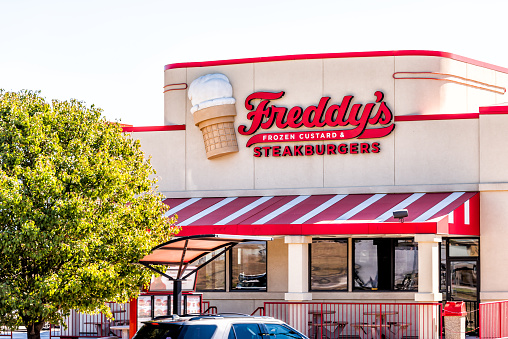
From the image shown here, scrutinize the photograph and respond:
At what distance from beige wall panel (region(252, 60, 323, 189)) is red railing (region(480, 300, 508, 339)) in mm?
6894

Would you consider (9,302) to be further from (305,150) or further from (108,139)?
(305,150)

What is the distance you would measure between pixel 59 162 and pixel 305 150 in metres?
10.7

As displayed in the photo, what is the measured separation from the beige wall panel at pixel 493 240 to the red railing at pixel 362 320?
2.47 metres

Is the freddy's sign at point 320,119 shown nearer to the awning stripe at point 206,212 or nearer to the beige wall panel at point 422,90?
the beige wall panel at point 422,90

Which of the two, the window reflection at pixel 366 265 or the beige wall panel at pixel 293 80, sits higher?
the beige wall panel at pixel 293 80

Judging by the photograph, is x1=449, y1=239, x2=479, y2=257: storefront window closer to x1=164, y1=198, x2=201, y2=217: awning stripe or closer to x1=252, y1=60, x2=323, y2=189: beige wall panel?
x1=252, y1=60, x2=323, y2=189: beige wall panel

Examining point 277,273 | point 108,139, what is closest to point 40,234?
point 108,139

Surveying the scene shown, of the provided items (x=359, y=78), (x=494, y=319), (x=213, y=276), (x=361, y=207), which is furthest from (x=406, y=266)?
(x=213, y=276)

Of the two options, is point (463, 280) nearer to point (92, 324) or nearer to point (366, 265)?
point (366, 265)

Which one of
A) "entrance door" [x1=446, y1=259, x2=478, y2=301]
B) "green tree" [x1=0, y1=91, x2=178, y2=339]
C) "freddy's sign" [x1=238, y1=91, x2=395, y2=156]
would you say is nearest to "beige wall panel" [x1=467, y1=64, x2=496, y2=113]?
"freddy's sign" [x1=238, y1=91, x2=395, y2=156]

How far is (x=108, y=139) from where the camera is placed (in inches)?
734

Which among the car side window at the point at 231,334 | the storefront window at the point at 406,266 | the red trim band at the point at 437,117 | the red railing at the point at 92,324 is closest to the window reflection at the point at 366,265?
the storefront window at the point at 406,266

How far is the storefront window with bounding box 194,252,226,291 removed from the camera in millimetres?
26547

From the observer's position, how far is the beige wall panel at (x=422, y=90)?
25.7 m
